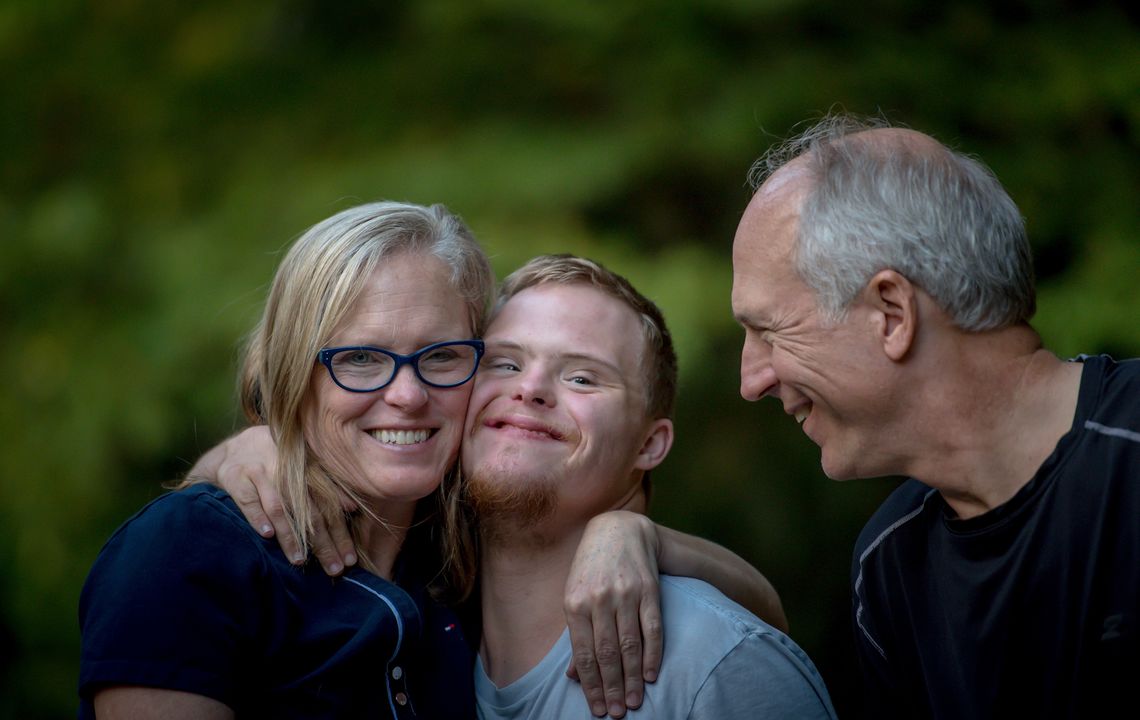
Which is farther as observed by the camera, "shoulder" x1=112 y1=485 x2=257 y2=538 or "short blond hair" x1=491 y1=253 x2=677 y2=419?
"short blond hair" x1=491 y1=253 x2=677 y2=419

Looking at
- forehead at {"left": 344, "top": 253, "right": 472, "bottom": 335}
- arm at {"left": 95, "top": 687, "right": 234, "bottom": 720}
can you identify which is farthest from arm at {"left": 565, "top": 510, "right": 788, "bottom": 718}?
arm at {"left": 95, "top": 687, "right": 234, "bottom": 720}

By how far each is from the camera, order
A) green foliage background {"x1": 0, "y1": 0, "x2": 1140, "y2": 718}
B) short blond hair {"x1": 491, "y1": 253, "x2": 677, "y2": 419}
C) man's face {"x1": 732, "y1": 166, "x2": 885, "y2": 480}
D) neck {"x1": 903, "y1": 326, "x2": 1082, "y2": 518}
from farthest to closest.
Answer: green foliage background {"x1": 0, "y1": 0, "x2": 1140, "y2": 718}, short blond hair {"x1": 491, "y1": 253, "x2": 677, "y2": 419}, man's face {"x1": 732, "y1": 166, "x2": 885, "y2": 480}, neck {"x1": 903, "y1": 326, "x2": 1082, "y2": 518}

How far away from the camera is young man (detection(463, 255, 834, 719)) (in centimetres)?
219

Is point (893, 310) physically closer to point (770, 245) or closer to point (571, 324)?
point (770, 245)

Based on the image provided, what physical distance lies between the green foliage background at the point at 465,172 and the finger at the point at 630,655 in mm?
1672

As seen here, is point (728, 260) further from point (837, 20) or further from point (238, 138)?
point (238, 138)

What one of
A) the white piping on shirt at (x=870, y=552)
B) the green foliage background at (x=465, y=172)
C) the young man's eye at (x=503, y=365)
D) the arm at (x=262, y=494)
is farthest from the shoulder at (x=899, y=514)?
the green foliage background at (x=465, y=172)

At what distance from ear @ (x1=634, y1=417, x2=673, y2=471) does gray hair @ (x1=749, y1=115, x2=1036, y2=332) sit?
650 millimetres

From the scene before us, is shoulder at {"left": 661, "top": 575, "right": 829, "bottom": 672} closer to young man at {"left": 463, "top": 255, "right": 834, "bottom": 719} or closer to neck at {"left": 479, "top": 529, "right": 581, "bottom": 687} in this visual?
young man at {"left": 463, "top": 255, "right": 834, "bottom": 719}

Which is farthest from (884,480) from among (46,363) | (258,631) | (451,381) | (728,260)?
(46,363)

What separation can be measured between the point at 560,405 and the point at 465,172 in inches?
76.3

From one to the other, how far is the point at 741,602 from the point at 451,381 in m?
0.78

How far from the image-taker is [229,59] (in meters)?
4.46

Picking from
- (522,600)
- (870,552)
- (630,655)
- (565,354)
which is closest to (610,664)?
(630,655)
